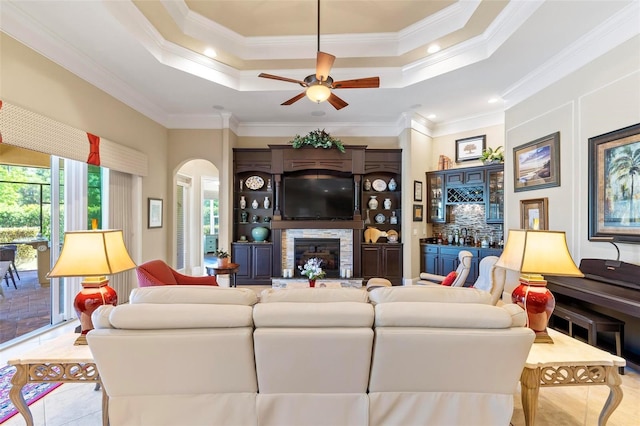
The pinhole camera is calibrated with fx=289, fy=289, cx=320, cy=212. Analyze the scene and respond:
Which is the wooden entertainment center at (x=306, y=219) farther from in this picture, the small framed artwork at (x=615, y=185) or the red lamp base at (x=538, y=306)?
the red lamp base at (x=538, y=306)

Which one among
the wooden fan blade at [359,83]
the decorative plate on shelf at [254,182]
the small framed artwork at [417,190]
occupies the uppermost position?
the wooden fan blade at [359,83]

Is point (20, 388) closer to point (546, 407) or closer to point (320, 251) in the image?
point (546, 407)

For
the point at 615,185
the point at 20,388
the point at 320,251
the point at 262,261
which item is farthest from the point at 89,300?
the point at 615,185

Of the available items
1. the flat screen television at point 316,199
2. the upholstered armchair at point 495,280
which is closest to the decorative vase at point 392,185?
the flat screen television at point 316,199

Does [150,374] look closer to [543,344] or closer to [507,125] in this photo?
[543,344]

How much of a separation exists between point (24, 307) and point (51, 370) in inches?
116

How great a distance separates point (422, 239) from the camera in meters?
6.09

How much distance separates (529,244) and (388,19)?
3173mm

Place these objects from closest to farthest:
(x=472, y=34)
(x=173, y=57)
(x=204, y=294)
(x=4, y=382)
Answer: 1. (x=204, y=294)
2. (x=4, y=382)
3. (x=472, y=34)
4. (x=173, y=57)

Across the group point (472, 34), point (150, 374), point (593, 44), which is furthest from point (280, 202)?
point (593, 44)

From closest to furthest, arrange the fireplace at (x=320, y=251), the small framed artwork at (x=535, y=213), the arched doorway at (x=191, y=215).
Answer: the small framed artwork at (x=535, y=213) → the fireplace at (x=320, y=251) → the arched doorway at (x=191, y=215)

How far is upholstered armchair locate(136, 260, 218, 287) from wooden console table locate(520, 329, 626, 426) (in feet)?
10.5

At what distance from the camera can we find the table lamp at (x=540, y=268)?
6.52 feet

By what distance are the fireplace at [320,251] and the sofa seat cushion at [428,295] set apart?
412 cm
